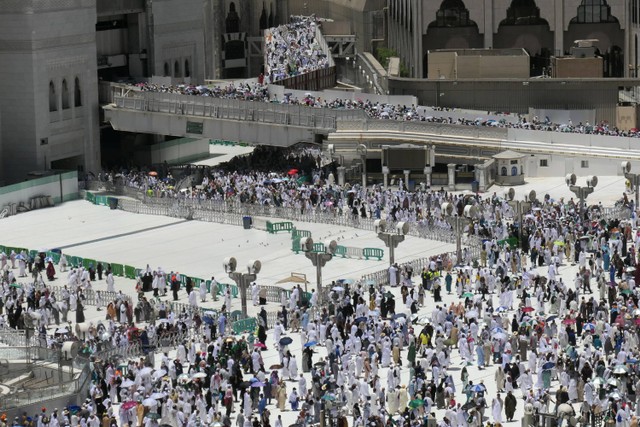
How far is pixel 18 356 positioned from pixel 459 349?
13.6 meters

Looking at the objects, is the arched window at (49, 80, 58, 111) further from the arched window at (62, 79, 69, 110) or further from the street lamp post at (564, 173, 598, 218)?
the street lamp post at (564, 173, 598, 218)

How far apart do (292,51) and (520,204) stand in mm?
49393

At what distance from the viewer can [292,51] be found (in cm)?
11888

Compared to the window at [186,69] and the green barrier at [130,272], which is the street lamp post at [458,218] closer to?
the green barrier at [130,272]

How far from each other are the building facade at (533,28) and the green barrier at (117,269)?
3874 cm

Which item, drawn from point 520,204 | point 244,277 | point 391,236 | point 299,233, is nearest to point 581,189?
point 520,204

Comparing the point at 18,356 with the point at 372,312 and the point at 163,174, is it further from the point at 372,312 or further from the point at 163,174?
the point at 163,174

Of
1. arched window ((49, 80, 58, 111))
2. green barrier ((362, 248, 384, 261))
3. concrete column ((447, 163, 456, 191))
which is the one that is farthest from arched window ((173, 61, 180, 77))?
green barrier ((362, 248, 384, 261))

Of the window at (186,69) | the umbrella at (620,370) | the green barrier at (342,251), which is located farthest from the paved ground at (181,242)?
the window at (186,69)

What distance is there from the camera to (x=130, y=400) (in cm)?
5009

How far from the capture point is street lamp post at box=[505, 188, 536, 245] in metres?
70.3

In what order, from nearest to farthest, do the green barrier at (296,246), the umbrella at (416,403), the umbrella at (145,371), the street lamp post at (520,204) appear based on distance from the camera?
the umbrella at (416,403)
the umbrella at (145,371)
the street lamp post at (520,204)
the green barrier at (296,246)

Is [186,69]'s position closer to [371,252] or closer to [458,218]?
[371,252]

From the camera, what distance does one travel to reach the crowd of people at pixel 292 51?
115887mm
